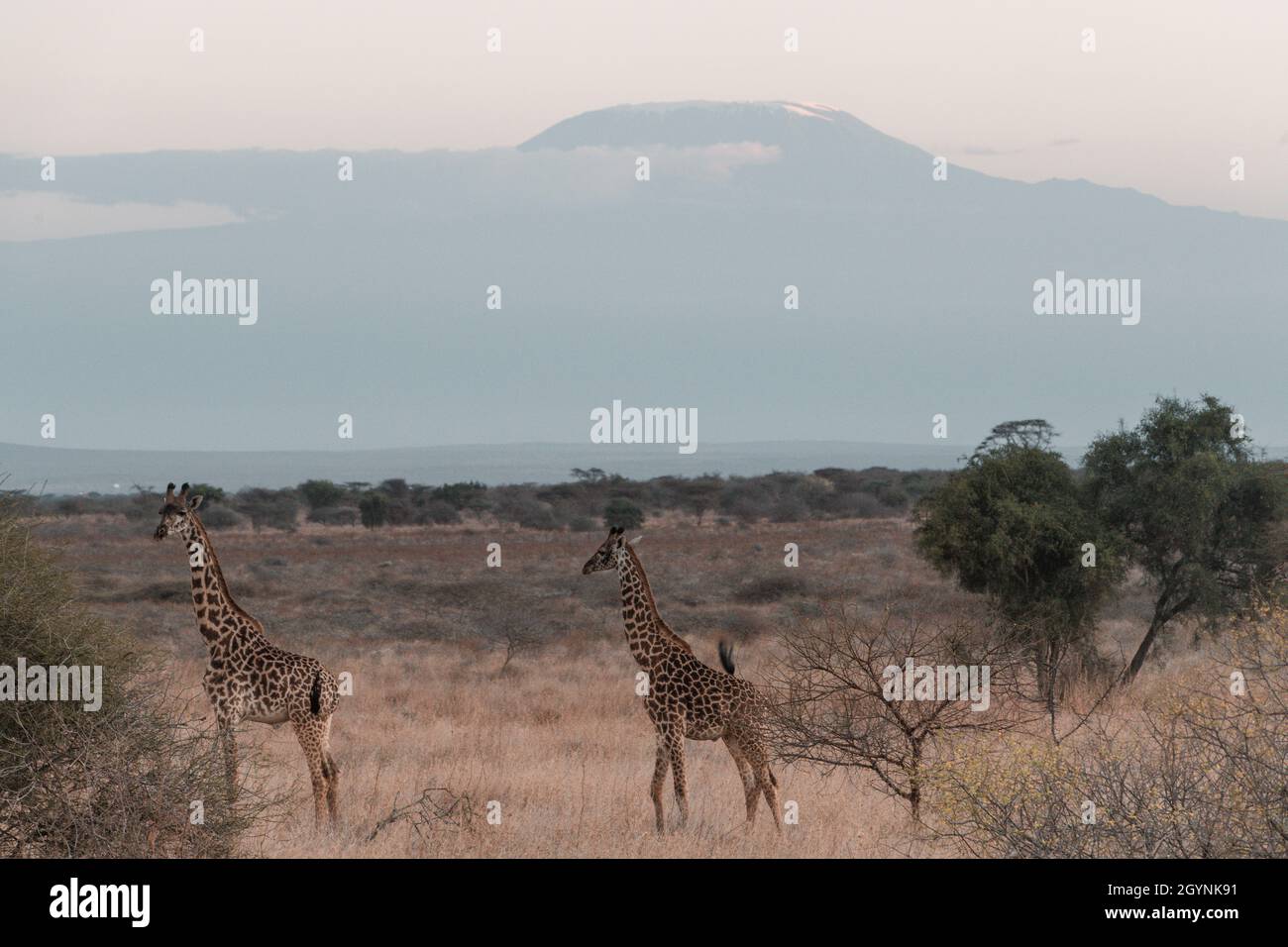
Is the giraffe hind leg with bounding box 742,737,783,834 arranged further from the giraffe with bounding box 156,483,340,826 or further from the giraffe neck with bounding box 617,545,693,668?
the giraffe with bounding box 156,483,340,826

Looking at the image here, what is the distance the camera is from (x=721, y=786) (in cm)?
1394

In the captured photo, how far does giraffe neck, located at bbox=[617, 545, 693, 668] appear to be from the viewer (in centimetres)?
1212

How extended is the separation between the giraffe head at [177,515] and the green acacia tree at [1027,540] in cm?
1170

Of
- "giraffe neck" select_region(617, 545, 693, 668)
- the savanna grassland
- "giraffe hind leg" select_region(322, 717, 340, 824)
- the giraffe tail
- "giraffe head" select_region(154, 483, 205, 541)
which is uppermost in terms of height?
"giraffe head" select_region(154, 483, 205, 541)

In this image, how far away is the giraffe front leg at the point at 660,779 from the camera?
11531 mm

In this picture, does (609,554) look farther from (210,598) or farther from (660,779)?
(210,598)

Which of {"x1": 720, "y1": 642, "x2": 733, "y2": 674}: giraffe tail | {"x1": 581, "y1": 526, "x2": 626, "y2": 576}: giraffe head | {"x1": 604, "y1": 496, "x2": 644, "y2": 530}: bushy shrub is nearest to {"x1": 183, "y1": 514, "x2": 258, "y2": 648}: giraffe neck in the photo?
{"x1": 581, "y1": 526, "x2": 626, "y2": 576}: giraffe head

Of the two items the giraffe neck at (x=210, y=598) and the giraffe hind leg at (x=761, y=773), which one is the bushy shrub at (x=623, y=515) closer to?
the giraffe neck at (x=210, y=598)

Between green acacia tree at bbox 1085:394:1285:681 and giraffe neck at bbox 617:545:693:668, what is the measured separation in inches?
392

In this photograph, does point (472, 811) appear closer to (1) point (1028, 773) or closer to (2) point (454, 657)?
(1) point (1028, 773)

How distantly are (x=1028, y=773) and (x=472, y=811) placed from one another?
5.06 metres

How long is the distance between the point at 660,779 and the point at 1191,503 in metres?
11.4

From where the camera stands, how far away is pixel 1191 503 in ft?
65.3
